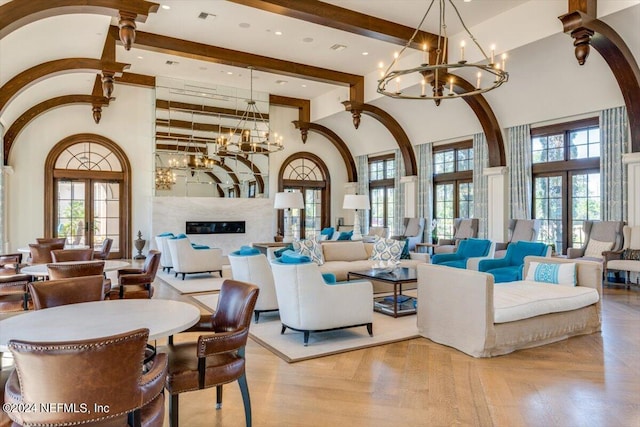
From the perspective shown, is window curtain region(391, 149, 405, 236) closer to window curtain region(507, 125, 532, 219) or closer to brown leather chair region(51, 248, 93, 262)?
window curtain region(507, 125, 532, 219)

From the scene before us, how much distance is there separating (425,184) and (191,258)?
6784mm

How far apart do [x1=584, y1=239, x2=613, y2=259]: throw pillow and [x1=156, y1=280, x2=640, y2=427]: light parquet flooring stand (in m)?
4.00

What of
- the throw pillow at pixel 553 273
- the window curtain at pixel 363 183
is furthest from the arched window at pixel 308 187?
the throw pillow at pixel 553 273

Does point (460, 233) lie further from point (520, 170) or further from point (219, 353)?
point (219, 353)

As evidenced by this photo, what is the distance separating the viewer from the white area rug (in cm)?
737

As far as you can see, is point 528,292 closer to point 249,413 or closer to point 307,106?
point 249,413

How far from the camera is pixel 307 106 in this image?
43.5 ft

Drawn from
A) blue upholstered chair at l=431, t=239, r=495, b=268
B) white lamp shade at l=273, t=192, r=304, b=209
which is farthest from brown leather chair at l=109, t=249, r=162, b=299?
blue upholstered chair at l=431, t=239, r=495, b=268

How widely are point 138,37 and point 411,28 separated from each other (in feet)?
16.2

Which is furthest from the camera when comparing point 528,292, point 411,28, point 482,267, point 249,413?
point 411,28

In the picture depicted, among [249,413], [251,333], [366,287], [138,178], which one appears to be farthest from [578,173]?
[138,178]

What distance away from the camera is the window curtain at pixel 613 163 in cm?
787

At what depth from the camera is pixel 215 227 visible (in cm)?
1172

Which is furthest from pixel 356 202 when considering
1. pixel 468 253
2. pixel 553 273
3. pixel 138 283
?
pixel 138 283
